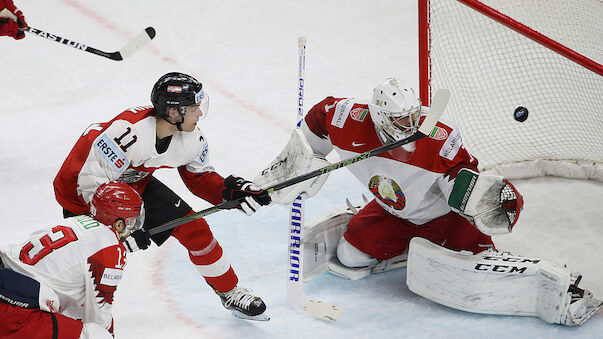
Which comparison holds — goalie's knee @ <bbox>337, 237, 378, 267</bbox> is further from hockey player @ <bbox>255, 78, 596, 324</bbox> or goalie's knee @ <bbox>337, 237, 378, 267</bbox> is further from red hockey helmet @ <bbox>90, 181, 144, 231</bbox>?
red hockey helmet @ <bbox>90, 181, 144, 231</bbox>

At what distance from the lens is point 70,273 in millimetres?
2201

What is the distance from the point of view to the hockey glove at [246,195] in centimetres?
272

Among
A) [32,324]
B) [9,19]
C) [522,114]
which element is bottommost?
[32,324]

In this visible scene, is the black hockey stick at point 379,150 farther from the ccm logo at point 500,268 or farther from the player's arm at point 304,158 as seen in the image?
the ccm logo at point 500,268

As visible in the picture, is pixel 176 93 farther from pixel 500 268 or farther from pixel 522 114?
pixel 522 114

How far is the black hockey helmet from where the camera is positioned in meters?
2.56

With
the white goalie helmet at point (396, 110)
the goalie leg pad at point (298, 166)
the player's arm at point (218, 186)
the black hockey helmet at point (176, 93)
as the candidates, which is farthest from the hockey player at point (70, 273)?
the white goalie helmet at point (396, 110)

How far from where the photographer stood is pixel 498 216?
9.54 ft

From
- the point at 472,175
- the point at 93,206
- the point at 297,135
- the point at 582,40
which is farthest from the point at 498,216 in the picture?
the point at 582,40

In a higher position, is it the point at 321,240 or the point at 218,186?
the point at 218,186

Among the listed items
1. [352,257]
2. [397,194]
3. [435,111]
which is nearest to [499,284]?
[397,194]

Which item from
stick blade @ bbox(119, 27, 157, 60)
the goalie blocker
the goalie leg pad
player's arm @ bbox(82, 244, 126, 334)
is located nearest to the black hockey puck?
the goalie blocker

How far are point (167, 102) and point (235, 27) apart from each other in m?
3.31

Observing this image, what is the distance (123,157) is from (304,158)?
2.58 ft
